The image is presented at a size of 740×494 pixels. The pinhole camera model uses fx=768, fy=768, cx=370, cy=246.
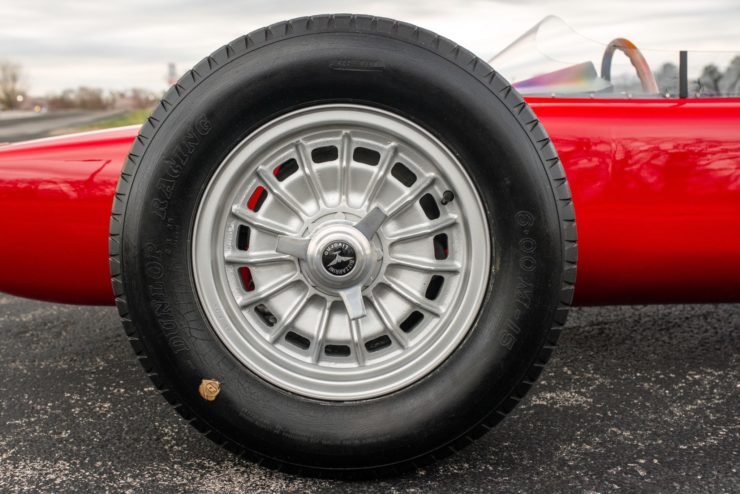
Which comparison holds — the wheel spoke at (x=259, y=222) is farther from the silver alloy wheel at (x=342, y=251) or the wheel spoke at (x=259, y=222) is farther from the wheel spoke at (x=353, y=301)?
the wheel spoke at (x=353, y=301)

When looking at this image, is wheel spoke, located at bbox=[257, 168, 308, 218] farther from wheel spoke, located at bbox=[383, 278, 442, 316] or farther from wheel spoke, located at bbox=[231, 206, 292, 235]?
wheel spoke, located at bbox=[383, 278, 442, 316]

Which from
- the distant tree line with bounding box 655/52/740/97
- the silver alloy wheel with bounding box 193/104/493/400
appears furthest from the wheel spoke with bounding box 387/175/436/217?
the distant tree line with bounding box 655/52/740/97

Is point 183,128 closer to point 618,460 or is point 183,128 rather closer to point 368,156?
point 368,156

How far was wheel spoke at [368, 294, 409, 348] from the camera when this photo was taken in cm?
185

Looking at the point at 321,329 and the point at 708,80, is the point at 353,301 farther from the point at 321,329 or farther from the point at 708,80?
the point at 708,80

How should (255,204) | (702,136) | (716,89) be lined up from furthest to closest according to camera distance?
(716,89) → (702,136) → (255,204)

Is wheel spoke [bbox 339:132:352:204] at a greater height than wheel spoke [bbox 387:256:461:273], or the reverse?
wheel spoke [bbox 339:132:352:204]

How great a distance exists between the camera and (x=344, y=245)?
180cm

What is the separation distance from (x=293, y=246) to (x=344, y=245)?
5.1 inches

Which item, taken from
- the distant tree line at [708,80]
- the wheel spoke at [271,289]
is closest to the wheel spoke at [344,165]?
the wheel spoke at [271,289]

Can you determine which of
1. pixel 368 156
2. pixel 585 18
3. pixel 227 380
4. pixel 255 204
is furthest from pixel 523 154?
pixel 585 18

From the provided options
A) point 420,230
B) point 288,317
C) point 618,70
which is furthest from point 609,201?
point 288,317

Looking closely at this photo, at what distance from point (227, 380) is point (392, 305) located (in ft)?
1.43

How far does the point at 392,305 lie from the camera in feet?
6.21
